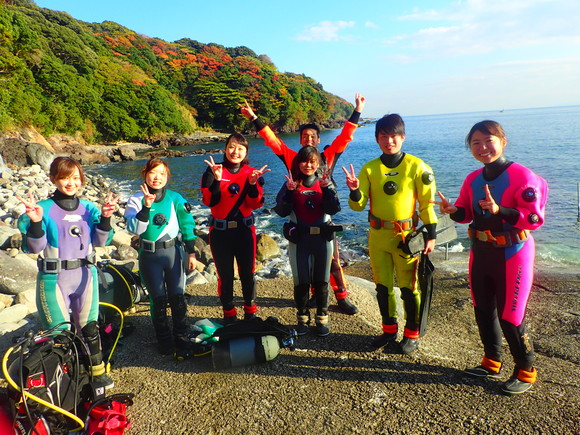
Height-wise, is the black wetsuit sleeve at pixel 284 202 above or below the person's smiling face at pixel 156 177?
below

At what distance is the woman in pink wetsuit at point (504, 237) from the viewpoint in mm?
2715

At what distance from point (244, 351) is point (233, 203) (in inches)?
61.5

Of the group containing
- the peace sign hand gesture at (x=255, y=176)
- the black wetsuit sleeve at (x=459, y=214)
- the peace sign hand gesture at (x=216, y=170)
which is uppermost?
the peace sign hand gesture at (x=216, y=170)

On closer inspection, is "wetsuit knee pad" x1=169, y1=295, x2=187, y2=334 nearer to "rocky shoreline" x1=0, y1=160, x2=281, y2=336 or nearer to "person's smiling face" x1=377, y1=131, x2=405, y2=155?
"rocky shoreline" x1=0, y1=160, x2=281, y2=336

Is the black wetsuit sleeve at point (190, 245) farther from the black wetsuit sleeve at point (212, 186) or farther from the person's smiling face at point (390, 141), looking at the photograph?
the person's smiling face at point (390, 141)

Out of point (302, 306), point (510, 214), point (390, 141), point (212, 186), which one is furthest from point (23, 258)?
point (510, 214)

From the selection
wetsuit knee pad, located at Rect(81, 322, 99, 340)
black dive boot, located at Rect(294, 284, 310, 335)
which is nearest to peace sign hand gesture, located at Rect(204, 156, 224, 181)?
black dive boot, located at Rect(294, 284, 310, 335)

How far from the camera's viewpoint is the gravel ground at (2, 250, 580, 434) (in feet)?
8.69

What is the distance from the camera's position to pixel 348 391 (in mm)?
3039

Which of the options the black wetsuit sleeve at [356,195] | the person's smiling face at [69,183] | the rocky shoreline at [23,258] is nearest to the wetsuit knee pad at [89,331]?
the person's smiling face at [69,183]

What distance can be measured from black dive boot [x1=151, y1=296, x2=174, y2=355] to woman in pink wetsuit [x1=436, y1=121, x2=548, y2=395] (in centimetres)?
300

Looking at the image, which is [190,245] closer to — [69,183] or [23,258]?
[69,183]

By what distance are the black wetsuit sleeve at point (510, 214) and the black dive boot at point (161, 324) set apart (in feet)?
10.9

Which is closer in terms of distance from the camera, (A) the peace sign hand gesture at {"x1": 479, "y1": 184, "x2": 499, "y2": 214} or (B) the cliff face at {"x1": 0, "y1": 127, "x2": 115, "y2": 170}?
(A) the peace sign hand gesture at {"x1": 479, "y1": 184, "x2": 499, "y2": 214}
